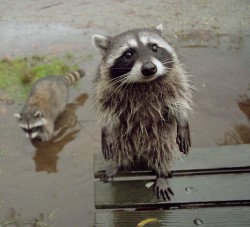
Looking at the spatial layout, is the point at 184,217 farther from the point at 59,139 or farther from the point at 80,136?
the point at 59,139

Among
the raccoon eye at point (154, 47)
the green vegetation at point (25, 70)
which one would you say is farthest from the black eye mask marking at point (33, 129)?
the raccoon eye at point (154, 47)

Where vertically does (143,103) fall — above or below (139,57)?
below

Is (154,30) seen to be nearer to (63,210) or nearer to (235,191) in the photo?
(235,191)

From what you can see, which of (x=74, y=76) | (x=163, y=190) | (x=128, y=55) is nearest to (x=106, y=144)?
(x=163, y=190)

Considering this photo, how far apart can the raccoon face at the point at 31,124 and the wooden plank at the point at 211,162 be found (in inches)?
71.4

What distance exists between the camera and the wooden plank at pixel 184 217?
7.47ft

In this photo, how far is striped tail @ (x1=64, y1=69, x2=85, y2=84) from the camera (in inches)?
200

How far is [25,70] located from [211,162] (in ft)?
11.5

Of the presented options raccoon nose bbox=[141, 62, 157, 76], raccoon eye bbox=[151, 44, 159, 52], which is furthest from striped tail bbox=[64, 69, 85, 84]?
raccoon nose bbox=[141, 62, 157, 76]

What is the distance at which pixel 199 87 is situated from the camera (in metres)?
4.87

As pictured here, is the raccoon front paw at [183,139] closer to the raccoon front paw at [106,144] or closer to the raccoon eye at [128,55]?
the raccoon front paw at [106,144]

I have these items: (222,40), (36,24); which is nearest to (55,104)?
(36,24)

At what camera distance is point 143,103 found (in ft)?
8.20

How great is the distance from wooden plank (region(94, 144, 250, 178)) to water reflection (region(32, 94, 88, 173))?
1.61 meters
